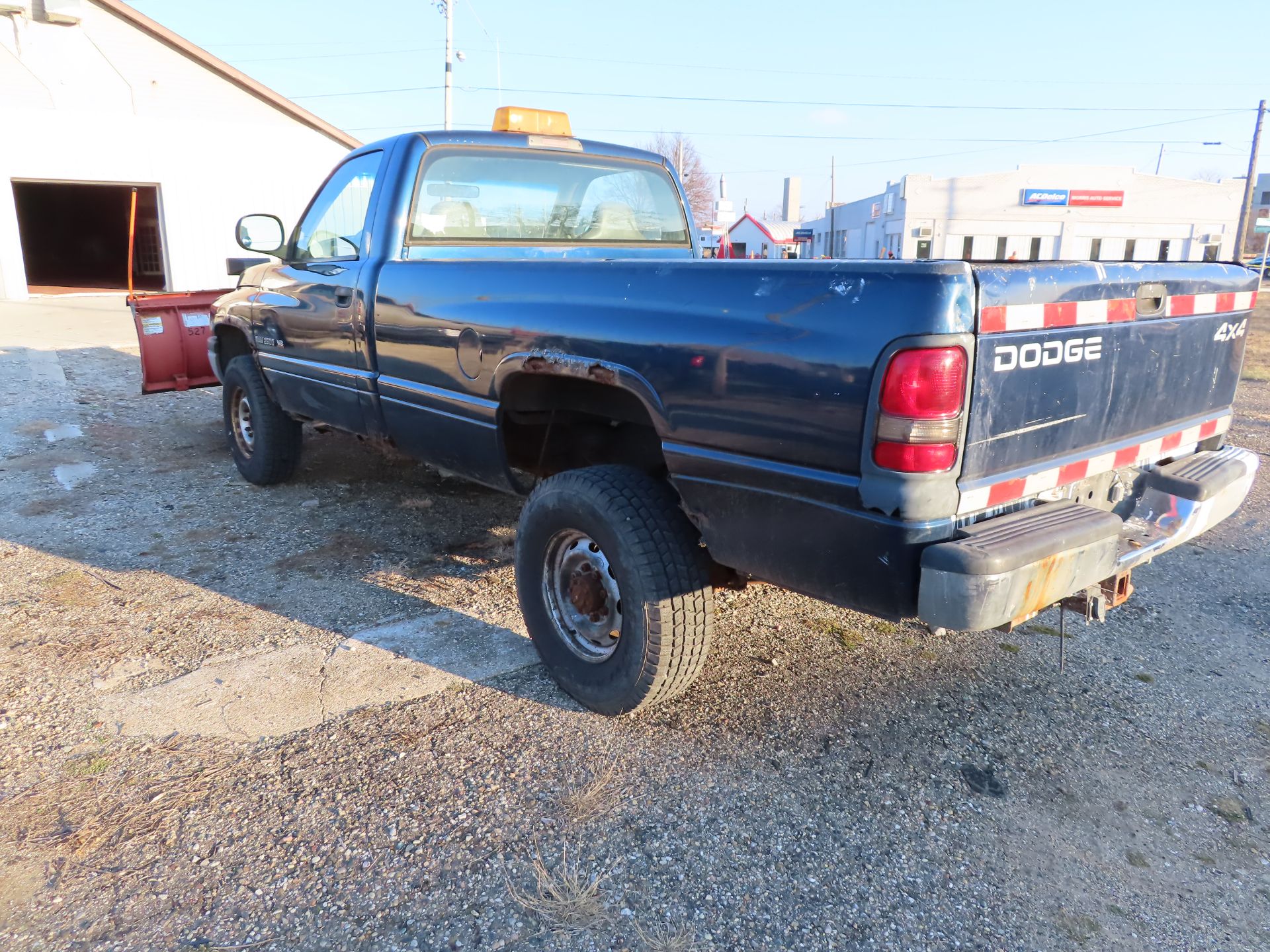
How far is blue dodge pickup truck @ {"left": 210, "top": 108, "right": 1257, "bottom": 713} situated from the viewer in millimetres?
2195

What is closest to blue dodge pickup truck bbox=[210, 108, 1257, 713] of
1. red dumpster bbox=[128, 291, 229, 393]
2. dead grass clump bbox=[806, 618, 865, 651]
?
dead grass clump bbox=[806, 618, 865, 651]

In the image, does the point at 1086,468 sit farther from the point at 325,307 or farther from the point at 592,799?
the point at 325,307

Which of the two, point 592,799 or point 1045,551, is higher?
point 1045,551

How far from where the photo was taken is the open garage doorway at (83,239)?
2422 centimetres

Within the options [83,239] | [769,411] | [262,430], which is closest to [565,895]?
[769,411]

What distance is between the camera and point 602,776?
2783 millimetres

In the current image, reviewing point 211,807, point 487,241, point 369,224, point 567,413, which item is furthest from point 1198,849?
point 369,224

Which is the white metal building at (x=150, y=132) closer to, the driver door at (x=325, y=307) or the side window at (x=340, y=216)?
the driver door at (x=325, y=307)

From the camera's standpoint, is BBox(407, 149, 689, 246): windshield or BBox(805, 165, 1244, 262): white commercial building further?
BBox(805, 165, 1244, 262): white commercial building

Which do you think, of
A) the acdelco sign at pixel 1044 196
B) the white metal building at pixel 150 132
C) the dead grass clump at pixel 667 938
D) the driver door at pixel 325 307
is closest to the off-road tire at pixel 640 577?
the dead grass clump at pixel 667 938

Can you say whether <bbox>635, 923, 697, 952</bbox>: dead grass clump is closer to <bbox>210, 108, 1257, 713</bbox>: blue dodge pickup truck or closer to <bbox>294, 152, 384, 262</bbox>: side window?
<bbox>210, 108, 1257, 713</bbox>: blue dodge pickup truck

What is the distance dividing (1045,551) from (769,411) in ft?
2.58

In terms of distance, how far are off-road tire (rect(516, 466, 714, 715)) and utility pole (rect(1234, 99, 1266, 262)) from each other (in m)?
39.4

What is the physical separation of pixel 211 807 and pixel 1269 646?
159 inches
